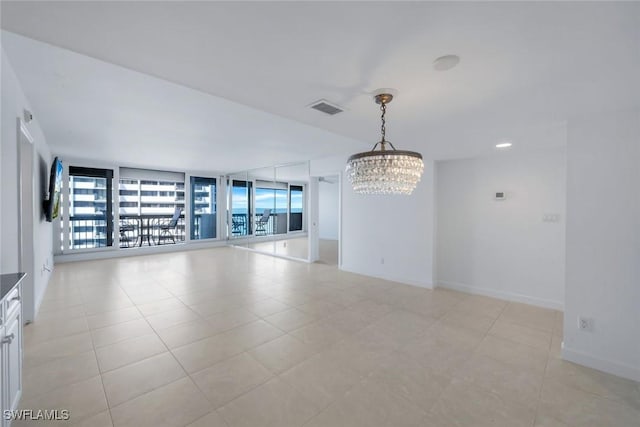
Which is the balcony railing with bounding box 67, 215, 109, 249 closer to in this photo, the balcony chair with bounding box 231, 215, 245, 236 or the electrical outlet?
the balcony chair with bounding box 231, 215, 245, 236

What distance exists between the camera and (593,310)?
240 cm

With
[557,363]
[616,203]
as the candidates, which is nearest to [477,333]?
[557,363]

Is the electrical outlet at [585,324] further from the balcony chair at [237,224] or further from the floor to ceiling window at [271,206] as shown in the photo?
the balcony chair at [237,224]

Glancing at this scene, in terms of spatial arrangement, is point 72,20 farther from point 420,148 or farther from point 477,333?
point 477,333

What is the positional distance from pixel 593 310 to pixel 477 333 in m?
1.03

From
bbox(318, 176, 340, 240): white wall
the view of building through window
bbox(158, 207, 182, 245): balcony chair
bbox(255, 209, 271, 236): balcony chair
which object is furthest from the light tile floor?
bbox(318, 176, 340, 240): white wall

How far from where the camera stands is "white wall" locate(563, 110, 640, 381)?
7.34 ft

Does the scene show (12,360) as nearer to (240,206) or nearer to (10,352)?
(10,352)

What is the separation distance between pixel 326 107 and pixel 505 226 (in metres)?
3.55

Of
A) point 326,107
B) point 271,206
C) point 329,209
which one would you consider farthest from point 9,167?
point 329,209

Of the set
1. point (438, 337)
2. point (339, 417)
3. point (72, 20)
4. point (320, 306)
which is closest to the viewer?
point (72, 20)

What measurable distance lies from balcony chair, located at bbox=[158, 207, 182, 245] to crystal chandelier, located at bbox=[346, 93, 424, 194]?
752 centimetres

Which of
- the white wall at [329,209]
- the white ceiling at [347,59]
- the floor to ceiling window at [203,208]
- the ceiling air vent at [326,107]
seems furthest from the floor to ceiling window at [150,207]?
the ceiling air vent at [326,107]

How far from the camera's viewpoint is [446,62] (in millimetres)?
1591
